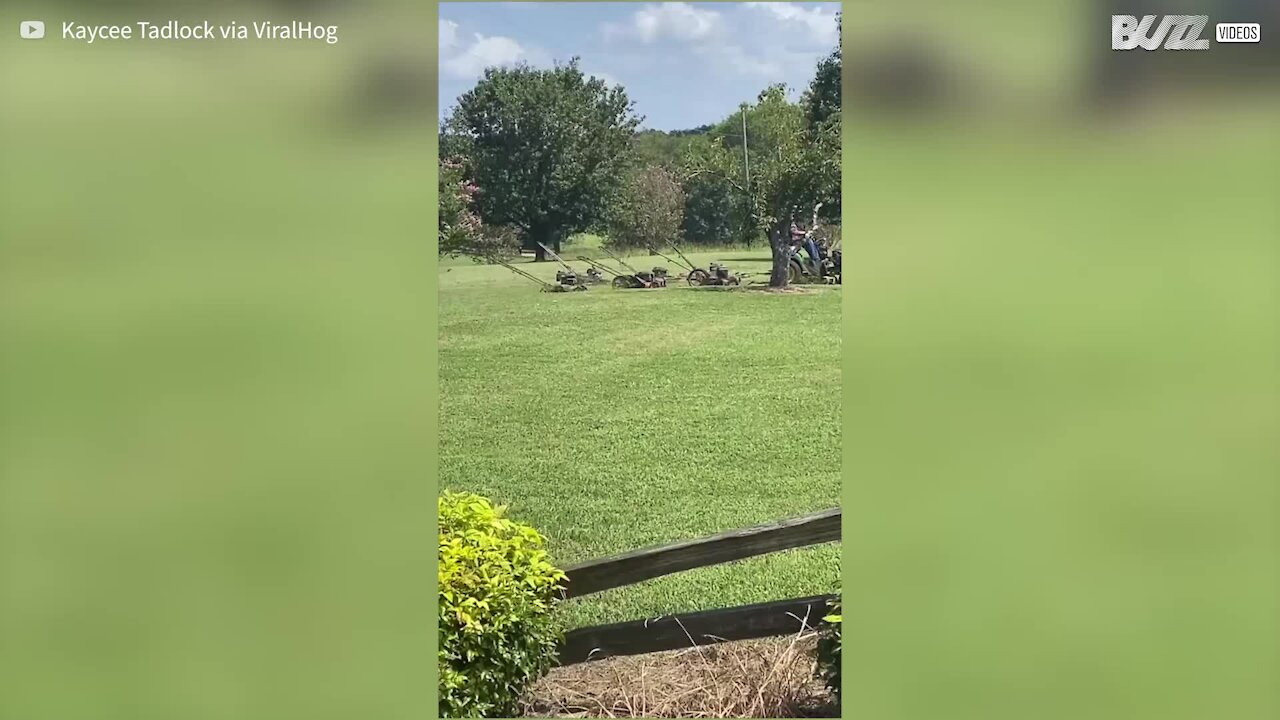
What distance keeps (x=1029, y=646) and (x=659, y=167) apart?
141 inches

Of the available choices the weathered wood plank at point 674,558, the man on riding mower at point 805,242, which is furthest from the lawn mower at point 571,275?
the weathered wood plank at point 674,558

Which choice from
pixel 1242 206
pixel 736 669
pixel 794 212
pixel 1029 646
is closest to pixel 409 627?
pixel 736 669

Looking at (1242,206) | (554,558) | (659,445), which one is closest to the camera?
(1242,206)

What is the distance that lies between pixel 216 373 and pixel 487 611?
3.48 ft

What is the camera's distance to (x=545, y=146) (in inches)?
204

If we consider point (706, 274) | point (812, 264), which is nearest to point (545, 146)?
point (706, 274)

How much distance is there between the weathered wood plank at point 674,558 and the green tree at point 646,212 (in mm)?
2456

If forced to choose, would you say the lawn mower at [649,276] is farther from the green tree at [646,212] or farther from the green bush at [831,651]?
the green bush at [831,651]

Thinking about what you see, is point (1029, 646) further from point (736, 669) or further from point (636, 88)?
point (636, 88)

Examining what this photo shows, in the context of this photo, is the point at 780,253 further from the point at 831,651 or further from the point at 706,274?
the point at 831,651

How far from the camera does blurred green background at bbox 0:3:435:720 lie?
2.52 meters

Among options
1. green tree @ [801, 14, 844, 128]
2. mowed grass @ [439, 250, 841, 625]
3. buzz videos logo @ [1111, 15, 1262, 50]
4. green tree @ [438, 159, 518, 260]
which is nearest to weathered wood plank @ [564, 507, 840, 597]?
mowed grass @ [439, 250, 841, 625]

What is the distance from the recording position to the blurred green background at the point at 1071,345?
2414 millimetres

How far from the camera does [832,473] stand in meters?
4.99
